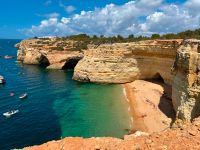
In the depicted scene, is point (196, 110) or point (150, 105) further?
point (150, 105)

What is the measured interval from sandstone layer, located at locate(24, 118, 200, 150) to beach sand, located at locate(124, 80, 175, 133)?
50.3 ft

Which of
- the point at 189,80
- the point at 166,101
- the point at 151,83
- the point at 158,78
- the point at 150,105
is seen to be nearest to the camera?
the point at 189,80

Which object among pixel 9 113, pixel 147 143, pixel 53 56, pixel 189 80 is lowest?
pixel 9 113

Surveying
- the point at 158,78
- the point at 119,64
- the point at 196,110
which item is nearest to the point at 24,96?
the point at 119,64

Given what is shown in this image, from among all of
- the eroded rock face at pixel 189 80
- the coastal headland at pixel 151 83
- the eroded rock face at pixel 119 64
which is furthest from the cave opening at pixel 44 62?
the eroded rock face at pixel 189 80

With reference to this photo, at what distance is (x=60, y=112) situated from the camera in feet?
113

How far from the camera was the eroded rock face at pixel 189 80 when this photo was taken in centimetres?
2275

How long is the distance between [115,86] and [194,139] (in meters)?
36.0

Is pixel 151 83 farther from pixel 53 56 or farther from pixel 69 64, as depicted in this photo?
pixel 53 56

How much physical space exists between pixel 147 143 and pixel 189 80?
15197mm

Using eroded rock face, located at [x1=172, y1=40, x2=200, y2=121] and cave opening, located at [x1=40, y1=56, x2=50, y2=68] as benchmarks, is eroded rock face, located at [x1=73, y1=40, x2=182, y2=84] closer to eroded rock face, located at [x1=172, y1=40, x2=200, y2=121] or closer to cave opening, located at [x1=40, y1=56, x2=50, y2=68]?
eroded rock face, located at [x1=172, y1=40, x2=200, y2=121]

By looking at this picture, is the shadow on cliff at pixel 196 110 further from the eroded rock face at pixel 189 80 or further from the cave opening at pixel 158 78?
the cave opening at pixel 158 78

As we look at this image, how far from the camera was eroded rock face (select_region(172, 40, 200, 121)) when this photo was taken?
22.8 metres

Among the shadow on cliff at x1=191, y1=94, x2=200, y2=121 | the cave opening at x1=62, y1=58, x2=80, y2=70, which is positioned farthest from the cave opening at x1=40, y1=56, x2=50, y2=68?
the shadow on cliff at x1=191, y1=94, x2=200, y2=121
